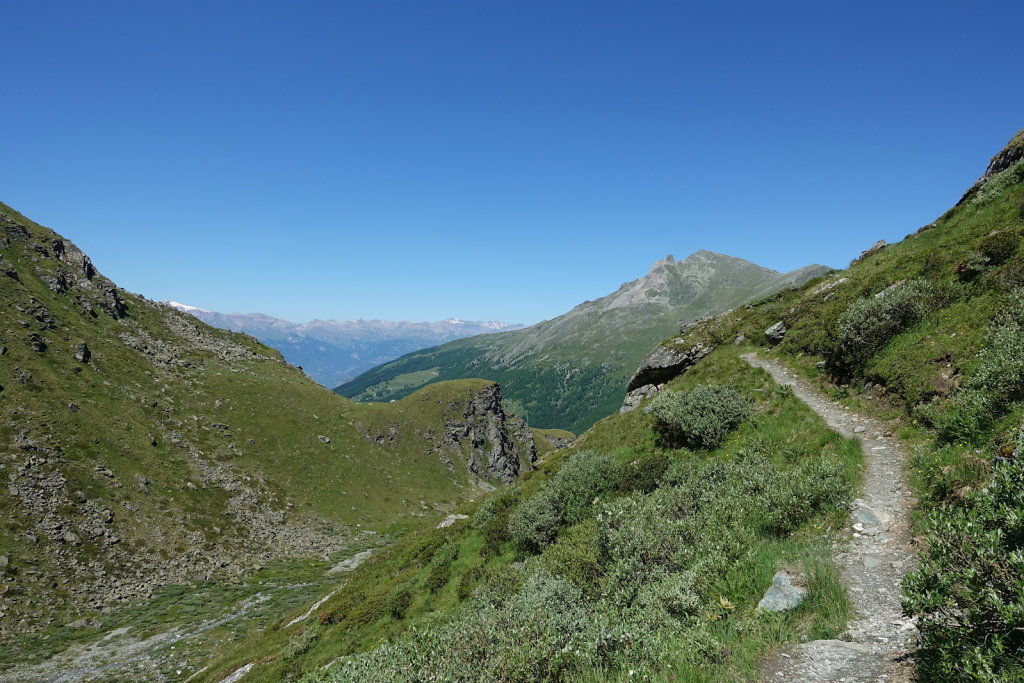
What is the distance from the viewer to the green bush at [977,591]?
5.24 metres

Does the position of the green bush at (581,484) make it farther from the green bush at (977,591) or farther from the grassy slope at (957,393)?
the green bush at (977,591)

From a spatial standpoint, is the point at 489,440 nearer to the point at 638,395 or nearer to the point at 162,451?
the point at 162,451

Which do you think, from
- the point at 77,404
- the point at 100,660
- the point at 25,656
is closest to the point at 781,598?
the point at 100,660

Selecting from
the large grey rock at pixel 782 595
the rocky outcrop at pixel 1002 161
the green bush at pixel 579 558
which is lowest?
the green bush at pixel 579 558

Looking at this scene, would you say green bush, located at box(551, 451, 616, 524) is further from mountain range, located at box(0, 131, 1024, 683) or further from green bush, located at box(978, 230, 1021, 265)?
green bush, located at box(978, 230, 1021, 265)

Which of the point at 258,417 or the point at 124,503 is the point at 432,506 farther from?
the point at 124,503

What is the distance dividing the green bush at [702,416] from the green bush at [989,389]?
27.3ft

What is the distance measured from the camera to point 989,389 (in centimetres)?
1317

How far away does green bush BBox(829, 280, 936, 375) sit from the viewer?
70.1 ft

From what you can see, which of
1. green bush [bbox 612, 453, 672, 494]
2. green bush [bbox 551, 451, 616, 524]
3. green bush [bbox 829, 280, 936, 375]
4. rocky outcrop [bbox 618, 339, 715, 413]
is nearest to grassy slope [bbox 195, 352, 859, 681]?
green bush [bbox 612, 453, 672, 494]

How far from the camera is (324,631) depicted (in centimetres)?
2434

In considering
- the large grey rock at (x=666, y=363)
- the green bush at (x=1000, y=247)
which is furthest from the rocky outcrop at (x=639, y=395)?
the green bush at (x=1000, y=247)

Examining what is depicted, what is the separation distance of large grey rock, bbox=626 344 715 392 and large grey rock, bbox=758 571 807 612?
31.4 m

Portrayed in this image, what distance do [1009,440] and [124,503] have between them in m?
81.9
